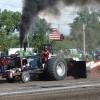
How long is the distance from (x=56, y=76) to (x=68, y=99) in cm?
779

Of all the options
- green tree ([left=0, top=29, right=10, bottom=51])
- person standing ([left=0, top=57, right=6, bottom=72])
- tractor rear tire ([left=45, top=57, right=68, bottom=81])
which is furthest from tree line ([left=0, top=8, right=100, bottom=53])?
tractor rear tire ([left=45, top=57, right=68, bottom=81])

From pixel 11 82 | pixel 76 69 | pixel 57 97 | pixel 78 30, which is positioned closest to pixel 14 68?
pixel 11 82

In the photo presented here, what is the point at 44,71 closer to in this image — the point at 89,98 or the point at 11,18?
the point at 89,98

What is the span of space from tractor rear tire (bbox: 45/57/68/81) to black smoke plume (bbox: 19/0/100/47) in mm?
1860

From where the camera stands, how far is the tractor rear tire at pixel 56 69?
63.4 ft

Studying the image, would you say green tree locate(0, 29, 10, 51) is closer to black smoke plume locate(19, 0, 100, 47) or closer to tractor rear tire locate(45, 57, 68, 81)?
tractor rear tire locate(45, 57, 68, 81)

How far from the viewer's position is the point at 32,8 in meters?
18.2

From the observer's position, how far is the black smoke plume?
15.9 meters

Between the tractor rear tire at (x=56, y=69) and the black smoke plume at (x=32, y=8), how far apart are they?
186cm

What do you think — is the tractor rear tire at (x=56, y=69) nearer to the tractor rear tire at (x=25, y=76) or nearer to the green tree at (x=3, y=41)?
the tractor rear tire at (x=25, y=76)

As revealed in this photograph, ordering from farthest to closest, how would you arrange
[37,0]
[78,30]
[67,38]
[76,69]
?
[67,38]
[78,30]
[76,69]
[37,0]

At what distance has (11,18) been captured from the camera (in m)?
58.6

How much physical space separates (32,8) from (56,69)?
3.41 metres

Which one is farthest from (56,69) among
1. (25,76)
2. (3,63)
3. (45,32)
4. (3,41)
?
(3,41)
